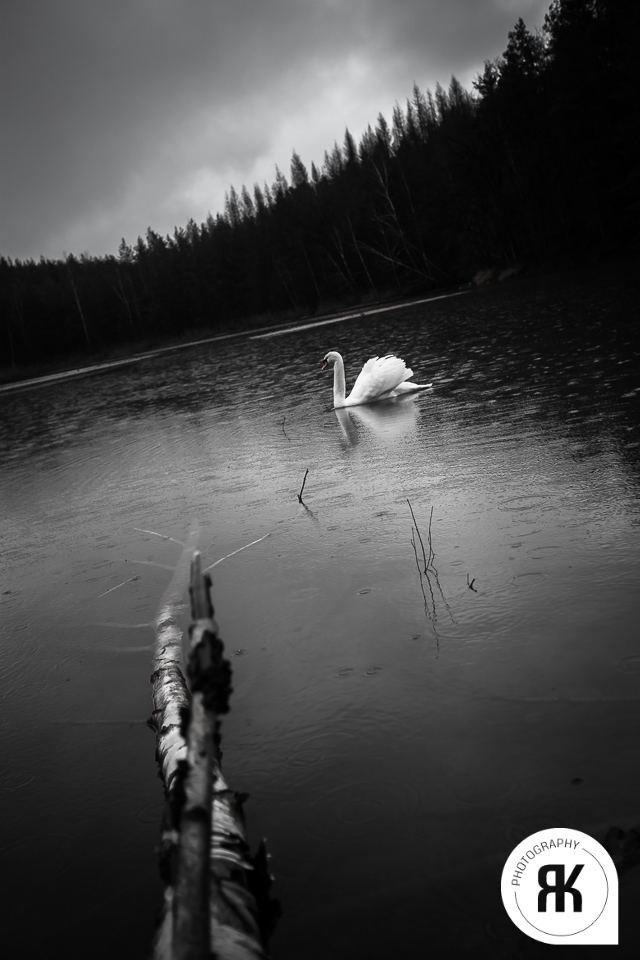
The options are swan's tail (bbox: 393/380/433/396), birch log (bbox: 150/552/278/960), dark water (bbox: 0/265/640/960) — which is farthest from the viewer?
swan's tail (bbox: 393/380/433/396)

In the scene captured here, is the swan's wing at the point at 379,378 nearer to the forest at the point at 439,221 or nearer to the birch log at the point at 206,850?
the birch log at the point at 206,850

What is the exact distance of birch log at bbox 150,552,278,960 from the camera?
1.21 meters

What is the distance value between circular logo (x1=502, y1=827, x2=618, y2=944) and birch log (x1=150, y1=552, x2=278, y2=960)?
62 cm

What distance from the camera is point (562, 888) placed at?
179 centimetres

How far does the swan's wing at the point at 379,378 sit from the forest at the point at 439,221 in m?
27.3

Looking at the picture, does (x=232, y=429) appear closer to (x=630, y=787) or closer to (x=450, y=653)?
(x=450, y=653)

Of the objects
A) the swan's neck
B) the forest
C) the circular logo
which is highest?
the forest

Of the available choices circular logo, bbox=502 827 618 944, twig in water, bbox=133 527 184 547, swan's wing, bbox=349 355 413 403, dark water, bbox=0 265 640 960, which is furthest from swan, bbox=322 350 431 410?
circular logo, bbox=502 827 618 944

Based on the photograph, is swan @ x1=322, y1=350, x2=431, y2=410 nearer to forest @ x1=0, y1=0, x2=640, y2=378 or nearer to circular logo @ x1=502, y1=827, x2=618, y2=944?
circular logo @ x1=502, y1=827, x2=618, y2=944

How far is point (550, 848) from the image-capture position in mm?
1889

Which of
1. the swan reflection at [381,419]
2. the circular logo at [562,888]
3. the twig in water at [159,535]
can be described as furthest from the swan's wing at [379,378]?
the circular logo at [562,888]

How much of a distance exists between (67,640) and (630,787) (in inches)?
118

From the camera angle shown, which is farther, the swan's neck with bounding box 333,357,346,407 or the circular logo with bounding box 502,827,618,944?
the swan's neck with bounding box 333,357,346,407

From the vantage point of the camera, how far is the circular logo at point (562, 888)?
167 centimetres
